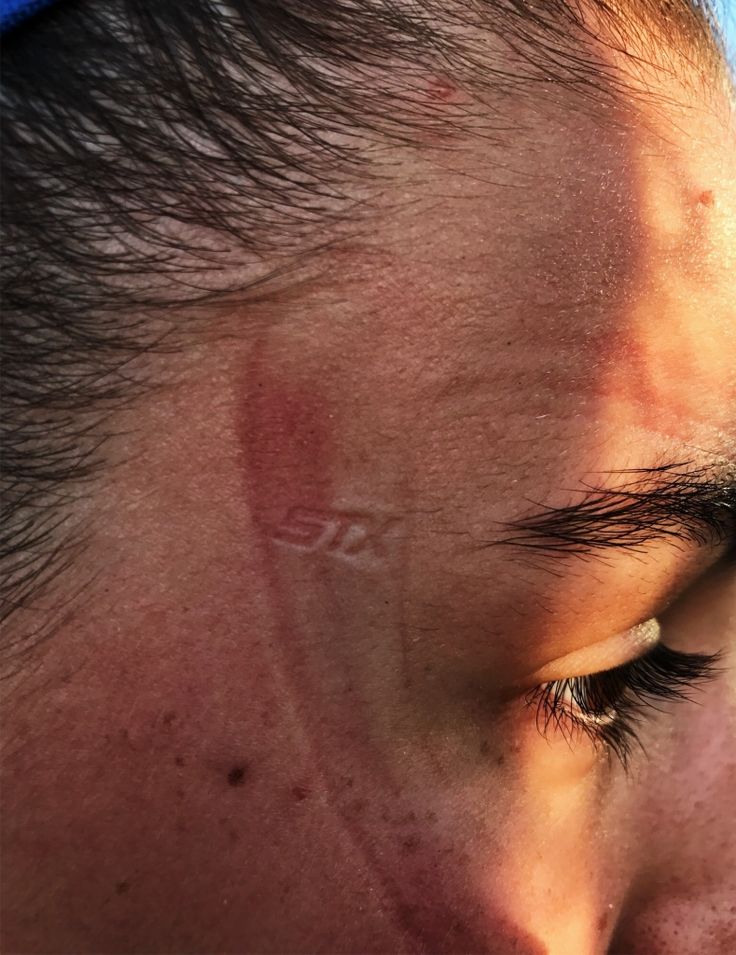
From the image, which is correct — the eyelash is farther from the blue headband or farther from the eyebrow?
the blue headband

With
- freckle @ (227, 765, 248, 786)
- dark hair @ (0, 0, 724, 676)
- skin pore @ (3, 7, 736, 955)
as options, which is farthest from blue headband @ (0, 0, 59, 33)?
freckle @ (227, 765, 248, 786)

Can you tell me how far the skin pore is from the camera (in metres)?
0.68

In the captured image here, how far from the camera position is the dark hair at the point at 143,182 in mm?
624

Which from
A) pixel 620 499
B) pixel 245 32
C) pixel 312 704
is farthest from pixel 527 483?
pixel 245 32

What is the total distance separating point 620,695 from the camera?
917 millimetres

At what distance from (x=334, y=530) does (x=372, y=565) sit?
4 centimetres

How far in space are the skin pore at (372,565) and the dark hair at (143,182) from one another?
26 mm

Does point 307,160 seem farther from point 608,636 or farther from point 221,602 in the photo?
point 608,636

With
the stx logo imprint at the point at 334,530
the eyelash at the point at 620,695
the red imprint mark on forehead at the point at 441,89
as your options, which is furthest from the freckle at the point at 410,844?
the red imprint mark on forehead at the point at 441,89

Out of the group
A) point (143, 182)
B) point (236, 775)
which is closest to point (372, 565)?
point (236, 775)

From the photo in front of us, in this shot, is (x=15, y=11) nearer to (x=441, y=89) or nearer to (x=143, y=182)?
(x=143, y=182)

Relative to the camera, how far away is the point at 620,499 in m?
0.73

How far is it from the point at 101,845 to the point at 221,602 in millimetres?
189

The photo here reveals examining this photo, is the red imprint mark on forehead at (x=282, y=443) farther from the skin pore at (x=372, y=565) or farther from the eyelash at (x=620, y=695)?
the eyelash at (x=620, y=695)
